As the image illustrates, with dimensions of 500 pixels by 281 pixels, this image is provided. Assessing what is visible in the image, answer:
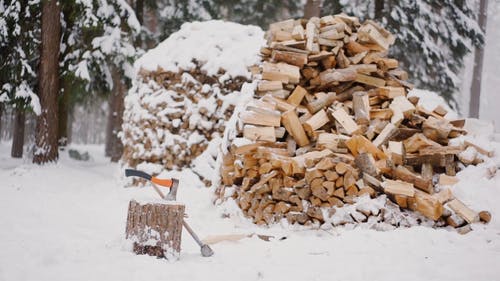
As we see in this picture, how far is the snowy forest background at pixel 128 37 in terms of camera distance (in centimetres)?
934

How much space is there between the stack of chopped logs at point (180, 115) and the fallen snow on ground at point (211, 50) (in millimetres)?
180

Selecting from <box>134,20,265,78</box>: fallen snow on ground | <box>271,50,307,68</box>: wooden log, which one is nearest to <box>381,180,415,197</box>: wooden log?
<box>271,50,307,68</box>: wooden log

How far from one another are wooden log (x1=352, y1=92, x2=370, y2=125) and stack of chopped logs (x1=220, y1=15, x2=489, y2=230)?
0.01 m

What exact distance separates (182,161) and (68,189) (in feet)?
7.91

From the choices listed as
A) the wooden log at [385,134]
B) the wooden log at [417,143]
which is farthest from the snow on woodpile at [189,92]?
the wooden log at [417,143]

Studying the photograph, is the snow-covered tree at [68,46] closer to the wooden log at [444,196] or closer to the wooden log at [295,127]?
the wooden log at [295,127]

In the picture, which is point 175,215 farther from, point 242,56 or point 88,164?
point 88,164

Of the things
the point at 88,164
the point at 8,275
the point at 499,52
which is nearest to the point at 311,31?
the point at 8,275

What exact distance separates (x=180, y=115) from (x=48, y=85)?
391cm

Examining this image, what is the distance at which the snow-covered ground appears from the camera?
3049 mm

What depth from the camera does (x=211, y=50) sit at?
8.09 metres

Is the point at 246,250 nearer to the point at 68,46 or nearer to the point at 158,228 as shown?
the point at 158,228

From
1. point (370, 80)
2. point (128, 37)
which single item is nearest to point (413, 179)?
point (370, 80)

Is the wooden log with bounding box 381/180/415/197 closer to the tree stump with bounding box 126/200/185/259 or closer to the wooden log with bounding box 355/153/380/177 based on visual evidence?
the wooden log with bounding box 355/153/380/177
